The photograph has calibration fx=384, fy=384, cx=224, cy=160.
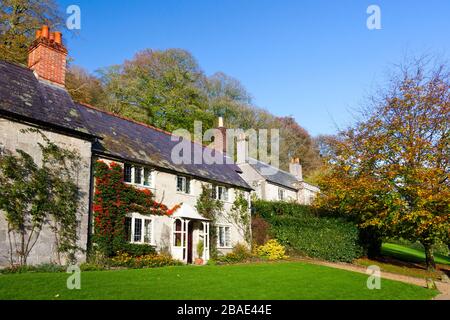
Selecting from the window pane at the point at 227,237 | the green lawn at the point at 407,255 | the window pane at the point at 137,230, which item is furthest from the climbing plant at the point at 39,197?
the green lawn at the point at 407,255

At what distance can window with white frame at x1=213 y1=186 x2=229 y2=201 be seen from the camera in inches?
997

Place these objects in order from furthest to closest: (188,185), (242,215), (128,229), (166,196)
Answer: (242,215) < (188,185) < (166,196) < (128,229)

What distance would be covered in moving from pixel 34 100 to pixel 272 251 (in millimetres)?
16936

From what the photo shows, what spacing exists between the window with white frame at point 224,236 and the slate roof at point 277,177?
12988 millimetres

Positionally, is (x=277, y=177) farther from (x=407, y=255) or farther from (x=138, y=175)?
(x=138, y=175)

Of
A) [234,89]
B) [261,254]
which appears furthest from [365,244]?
[234,89]

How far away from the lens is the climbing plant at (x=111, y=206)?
1712 cm

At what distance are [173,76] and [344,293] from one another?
128ft

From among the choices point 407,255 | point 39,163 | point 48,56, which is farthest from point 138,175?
point 407,255

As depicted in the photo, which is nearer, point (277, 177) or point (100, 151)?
point (100, 151)

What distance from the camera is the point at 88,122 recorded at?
64.9ft

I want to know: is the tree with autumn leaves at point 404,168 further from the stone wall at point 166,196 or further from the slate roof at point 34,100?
the slate roof at point 34,100

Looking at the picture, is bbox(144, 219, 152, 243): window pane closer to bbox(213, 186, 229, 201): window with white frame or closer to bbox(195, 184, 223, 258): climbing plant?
bbox(195, 184, 223, 258): climbing plant
